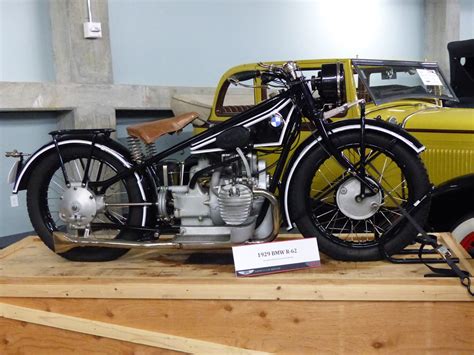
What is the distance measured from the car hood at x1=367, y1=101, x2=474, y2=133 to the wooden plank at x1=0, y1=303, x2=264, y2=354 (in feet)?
5.97

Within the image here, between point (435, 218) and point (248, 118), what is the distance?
54.4 inches

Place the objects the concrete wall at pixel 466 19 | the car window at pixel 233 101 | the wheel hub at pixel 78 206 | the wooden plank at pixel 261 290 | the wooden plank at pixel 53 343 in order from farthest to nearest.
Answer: the concrete wall at pixel 466 19 < the car window at pixel 233 101 < the wheel hub at pixel 78 206 < the wooden plank at pixel 53 343 < the wooden plank at pixel 261 290

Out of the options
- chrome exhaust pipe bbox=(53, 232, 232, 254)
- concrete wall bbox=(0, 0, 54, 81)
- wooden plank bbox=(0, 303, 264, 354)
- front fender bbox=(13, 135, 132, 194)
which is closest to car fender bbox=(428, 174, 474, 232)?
chrome exhaust pipe bbox=(53, 232, 232, 254)

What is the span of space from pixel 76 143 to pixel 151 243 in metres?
0.54

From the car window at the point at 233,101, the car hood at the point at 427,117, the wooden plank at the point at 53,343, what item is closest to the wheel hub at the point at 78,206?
the wooden plank at the point at 53,343

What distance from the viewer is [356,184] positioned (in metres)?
2.03

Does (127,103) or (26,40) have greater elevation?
(26,40)

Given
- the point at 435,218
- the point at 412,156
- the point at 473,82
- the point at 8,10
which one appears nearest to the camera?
the point at 412,156

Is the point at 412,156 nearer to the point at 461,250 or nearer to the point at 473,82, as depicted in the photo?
the point at 461,250

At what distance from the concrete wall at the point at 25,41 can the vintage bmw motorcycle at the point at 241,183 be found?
77.4 inches

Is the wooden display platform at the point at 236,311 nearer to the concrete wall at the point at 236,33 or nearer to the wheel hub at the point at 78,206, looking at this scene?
the wheel hub at the point at 78,206

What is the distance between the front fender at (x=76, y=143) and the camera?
2.20 meters

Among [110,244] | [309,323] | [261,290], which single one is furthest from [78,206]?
[309,323]

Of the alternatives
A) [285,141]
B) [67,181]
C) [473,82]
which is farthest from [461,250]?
[473,82]
